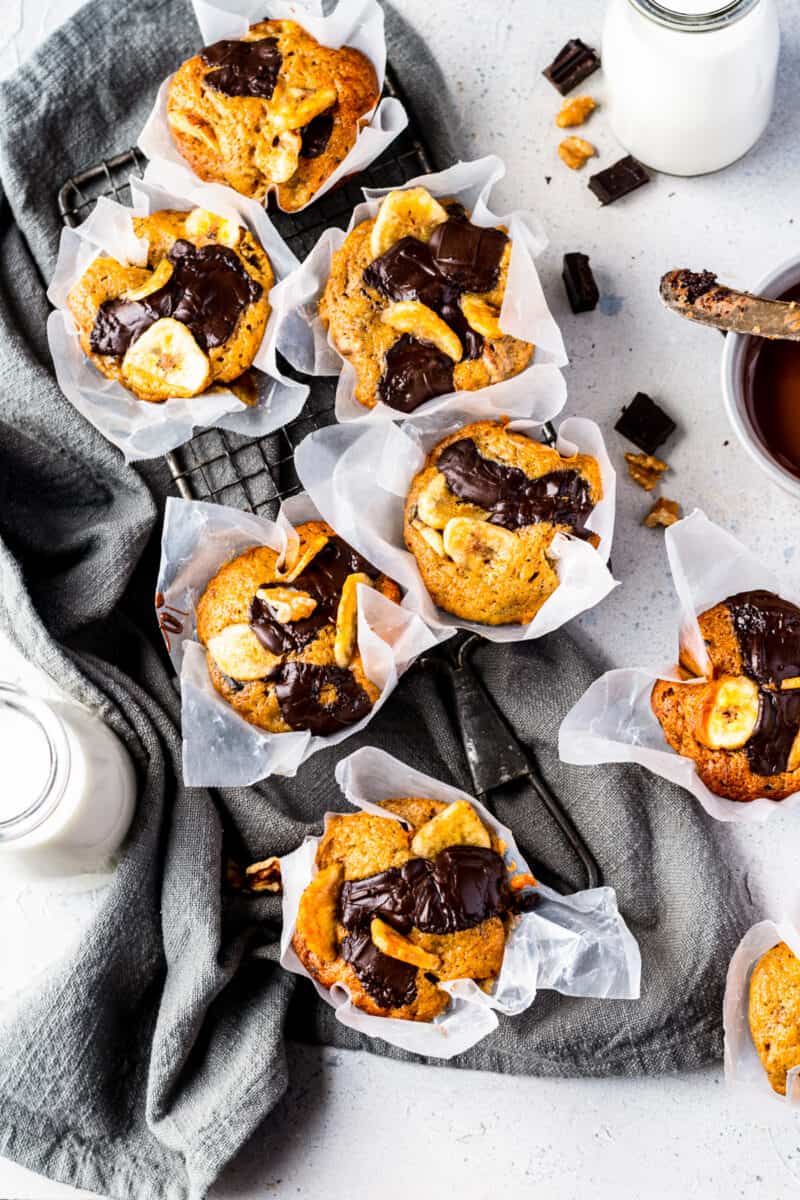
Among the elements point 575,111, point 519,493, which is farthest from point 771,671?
point 575,111

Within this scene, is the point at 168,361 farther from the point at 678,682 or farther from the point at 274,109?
the point at 678,682

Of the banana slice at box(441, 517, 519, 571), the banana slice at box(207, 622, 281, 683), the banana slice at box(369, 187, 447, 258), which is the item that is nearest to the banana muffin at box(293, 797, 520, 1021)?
the banana slice at box(207, 622, 281, 683)

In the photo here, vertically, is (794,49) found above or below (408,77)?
below

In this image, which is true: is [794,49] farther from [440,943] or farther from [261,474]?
[440,943]

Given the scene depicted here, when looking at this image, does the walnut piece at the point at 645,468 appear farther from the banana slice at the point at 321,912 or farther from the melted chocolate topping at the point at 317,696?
the banana slice at the point at 321,912

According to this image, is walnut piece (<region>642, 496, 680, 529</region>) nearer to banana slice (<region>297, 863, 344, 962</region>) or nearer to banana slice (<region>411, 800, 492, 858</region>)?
banana slice (<region>411, 800, 492, 858</region>)

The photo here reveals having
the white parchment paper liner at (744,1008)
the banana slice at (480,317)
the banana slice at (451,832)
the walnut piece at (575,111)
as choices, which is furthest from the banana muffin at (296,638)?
the walnut piece at (575,111)

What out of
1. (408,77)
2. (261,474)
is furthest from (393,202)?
(261,474)
